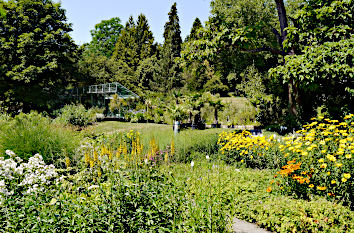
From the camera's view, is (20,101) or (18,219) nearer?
(18,219)

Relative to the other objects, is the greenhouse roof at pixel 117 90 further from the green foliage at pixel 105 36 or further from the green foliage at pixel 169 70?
the green foliage at pixel 105 36

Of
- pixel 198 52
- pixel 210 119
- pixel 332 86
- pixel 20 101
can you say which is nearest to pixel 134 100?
pixel 210 119

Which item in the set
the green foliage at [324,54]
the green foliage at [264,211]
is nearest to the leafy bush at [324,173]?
the green foliage at [264,211]

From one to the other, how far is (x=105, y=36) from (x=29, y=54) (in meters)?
31.6

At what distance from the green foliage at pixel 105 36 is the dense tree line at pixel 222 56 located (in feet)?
29.4

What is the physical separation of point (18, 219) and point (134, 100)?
1686 cm

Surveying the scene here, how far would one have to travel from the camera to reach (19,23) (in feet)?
64.7

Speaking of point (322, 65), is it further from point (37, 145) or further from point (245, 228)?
point (37, 145)

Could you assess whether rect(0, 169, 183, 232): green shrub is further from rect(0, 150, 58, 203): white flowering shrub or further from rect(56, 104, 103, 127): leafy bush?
rect(56, 104, 103, 127): leafy bush

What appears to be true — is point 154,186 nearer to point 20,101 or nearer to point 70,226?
point 70,226

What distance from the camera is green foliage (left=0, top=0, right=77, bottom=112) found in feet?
62.5

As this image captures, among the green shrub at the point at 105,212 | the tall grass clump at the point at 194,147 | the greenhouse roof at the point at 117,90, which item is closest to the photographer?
the green shrub at the point at 105,212

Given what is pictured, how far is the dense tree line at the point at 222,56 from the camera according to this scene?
8.22 metres

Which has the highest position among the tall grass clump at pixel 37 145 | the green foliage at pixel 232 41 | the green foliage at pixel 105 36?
the green foliage at pixel 105 36
